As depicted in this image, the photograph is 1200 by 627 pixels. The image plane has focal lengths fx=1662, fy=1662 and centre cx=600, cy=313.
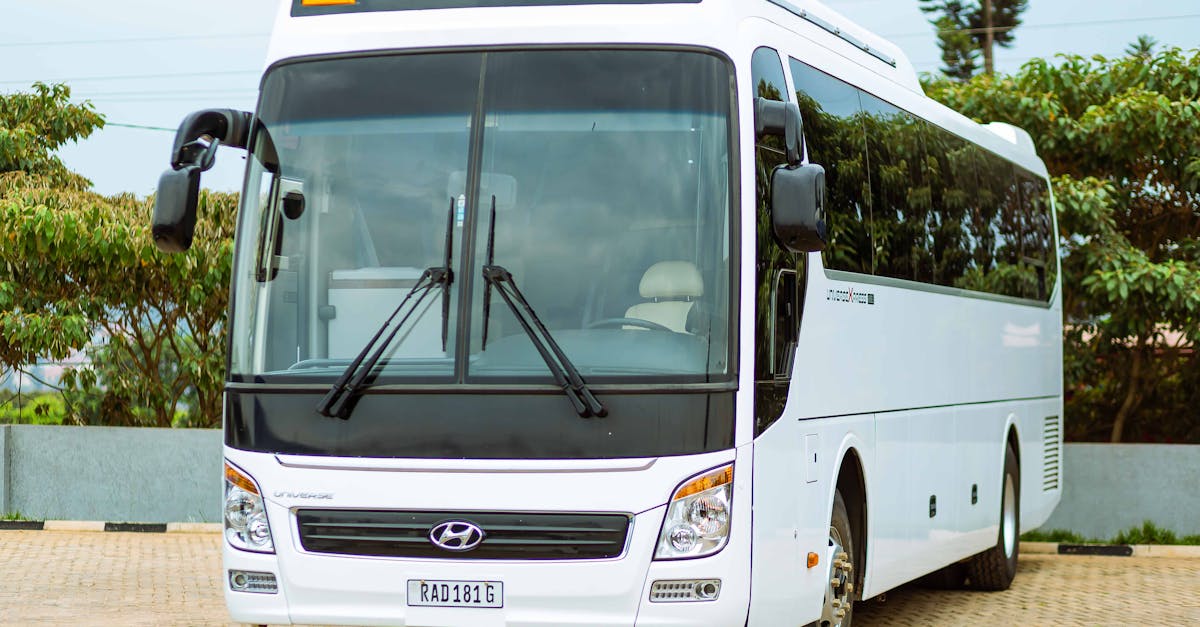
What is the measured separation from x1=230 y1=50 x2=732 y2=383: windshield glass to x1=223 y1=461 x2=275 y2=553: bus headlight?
482 mm

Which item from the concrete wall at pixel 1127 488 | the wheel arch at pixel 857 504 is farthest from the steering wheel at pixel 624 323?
the concrete wall at pixel 1127 488

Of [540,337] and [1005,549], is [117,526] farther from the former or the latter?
[540,337]

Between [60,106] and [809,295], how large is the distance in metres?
14.0

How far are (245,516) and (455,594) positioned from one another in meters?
1.05

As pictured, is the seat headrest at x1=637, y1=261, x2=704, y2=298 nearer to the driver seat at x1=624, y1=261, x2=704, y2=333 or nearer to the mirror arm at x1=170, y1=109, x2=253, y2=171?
the driver seat at x1=624, y1=261, x2=704, y2=333

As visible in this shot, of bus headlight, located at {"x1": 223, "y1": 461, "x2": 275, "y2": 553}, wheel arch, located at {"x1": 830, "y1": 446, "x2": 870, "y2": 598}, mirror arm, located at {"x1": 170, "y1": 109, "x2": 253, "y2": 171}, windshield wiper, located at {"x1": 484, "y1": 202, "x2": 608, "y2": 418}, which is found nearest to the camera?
windshield wiper, located at {"x1": 484, "y1": 202, "x2": 608, "y2": 418}

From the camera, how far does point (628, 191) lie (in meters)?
7.25

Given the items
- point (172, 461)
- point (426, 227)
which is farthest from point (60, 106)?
point (426, 227)

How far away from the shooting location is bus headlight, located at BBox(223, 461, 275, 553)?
7234 millimetres

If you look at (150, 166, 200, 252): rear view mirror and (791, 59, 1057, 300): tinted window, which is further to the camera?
(791, 59, 1057, 300): tinted window

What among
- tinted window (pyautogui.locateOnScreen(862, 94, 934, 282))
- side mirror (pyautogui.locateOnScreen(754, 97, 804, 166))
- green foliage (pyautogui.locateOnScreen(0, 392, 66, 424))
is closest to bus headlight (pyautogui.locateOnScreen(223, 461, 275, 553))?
side mirror (pyautogui.locateOnScreen(754, 97, 804, 166))

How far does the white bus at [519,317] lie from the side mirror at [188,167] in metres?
0.02

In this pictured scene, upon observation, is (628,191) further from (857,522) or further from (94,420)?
(94,420)

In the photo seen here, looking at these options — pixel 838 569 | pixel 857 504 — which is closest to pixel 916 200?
pixel 857 504
